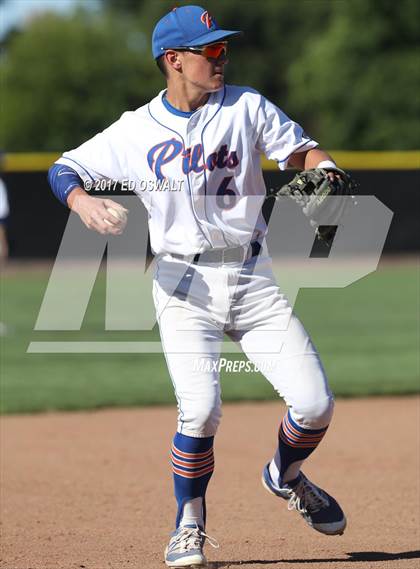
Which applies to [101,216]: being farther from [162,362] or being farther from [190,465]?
[162,362]

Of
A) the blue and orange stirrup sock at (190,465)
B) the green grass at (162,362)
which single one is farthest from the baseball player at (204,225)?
the green grass at (162,362)

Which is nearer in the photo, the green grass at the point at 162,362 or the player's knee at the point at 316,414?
the player's knee at the point at 316,414

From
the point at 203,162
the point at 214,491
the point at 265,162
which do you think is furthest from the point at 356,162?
the point at 203,162

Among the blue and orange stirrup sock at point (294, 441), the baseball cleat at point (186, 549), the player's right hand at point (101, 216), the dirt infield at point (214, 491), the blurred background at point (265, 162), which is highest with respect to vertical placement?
the player's right hand at point (101, 216)

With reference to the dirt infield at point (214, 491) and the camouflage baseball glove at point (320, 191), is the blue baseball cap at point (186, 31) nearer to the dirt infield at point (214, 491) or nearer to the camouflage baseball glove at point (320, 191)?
the camouflage baseball glove at point (320, 191)

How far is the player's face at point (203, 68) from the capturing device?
450cm

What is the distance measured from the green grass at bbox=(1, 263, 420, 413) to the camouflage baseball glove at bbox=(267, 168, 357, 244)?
481 centimetres

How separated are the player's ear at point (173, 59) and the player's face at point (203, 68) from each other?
0.03 meters

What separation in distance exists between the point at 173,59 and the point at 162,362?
6960 mm

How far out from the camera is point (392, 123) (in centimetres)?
3231

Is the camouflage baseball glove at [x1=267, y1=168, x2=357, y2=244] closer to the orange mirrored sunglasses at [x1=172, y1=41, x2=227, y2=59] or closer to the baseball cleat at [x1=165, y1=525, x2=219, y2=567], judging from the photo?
the orange mirrored sunglasses at [x1=172, y1=41, x2=227, y2=59]

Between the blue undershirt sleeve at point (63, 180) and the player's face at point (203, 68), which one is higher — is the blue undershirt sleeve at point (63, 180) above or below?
below

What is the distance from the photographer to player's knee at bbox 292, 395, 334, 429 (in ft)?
14.7

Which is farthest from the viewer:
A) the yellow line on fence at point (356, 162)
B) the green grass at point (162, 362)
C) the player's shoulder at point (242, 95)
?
the yellow line on fence at point (356, 162)
